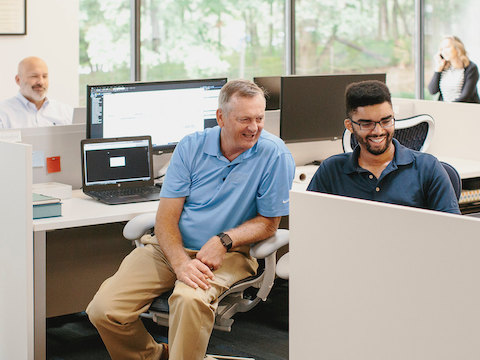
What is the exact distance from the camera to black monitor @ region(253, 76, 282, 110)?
3838mm

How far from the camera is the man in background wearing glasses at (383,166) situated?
2.46m

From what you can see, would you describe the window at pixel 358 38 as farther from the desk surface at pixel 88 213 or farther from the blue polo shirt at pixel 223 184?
the blue polo shirt at pixel 223 184

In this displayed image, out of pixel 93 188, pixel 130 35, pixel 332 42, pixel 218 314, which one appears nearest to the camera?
pixel 218 314

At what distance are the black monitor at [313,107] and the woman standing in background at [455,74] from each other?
295 cm

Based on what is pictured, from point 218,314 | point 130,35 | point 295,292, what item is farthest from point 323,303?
point 130,35

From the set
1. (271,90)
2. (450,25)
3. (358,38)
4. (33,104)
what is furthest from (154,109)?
(450,25)

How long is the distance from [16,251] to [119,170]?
0.66 meters

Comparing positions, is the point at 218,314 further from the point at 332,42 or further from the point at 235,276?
the point at 332,42

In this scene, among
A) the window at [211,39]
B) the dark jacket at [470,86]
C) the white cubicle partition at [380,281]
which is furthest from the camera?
the dark jacket at [470,86]

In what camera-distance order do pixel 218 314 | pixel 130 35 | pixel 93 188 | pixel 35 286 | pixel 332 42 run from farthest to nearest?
1. pixel 332 42
2. pixel 130 35
3. pixel 93 188
4. pixel 35 286
5. pixel 218 314

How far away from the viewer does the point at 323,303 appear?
2111 millimetres

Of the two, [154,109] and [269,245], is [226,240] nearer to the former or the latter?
[269,245]

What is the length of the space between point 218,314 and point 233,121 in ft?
2.24

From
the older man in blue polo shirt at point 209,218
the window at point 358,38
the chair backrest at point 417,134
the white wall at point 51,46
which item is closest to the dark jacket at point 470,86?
the window at point 358,38
